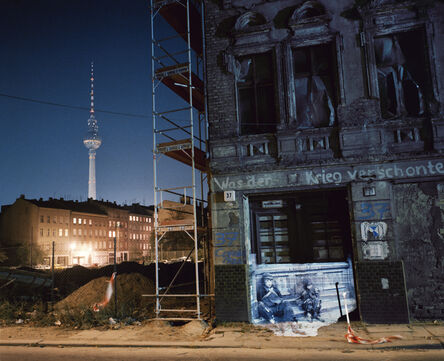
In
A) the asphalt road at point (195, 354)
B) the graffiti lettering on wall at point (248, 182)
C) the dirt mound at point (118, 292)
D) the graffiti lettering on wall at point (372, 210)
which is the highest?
the graffiti lettering on wall at point (248, 182)

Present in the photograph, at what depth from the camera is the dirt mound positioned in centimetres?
1322

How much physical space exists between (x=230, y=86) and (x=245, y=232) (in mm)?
4326

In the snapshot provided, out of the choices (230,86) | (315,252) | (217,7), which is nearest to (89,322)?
(315,252)

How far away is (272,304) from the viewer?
1009 centimetres

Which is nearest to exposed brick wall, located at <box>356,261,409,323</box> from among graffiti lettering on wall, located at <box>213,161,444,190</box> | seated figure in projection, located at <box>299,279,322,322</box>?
seated figure in projection, located at <box>299,279,322,322</box>

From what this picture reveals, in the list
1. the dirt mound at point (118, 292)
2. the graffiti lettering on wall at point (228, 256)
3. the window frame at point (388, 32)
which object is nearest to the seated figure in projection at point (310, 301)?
the graffiti lettering on wall at point (228, 256)

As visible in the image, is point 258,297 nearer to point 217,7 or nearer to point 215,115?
point 215,115

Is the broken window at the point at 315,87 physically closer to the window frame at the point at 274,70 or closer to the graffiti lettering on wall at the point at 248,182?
the window frame at the point at 274,70

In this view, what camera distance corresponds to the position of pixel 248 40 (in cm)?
1092

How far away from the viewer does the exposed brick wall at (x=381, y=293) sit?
30.0 ft

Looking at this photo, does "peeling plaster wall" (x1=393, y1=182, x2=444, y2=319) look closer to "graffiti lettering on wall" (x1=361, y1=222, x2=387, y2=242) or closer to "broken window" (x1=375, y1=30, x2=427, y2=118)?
"graffiti lettering on wall" (x1=361, y1=222, x2=387, y2=242)

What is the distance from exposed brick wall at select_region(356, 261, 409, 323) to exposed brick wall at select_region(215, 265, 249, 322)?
299cm

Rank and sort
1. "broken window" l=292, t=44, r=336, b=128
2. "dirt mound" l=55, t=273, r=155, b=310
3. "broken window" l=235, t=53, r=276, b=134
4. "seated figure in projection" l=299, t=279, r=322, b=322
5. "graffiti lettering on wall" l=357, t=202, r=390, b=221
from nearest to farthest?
"graffiti lettering on wall" l=357, t=202, r=390, b=221
"seated figure in projection" l=299, t=279, r=322, b=322
"broken window" l=292, t=44, r=336, b=128
"broken window" l=235, t=53, r=276, b=134
"dirt mound" l=55, t=273, r=155, b=310

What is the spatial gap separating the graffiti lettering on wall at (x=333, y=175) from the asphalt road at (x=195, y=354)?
424 centimetres
